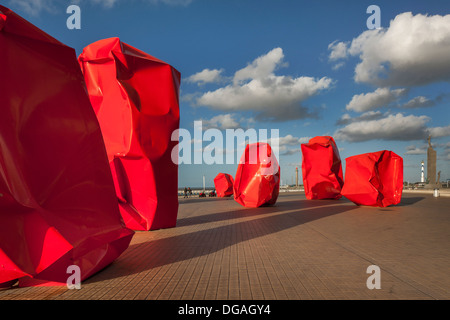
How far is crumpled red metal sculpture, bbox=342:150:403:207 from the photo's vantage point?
1436 cm

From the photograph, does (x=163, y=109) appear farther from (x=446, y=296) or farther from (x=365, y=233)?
(x=446, y=296)

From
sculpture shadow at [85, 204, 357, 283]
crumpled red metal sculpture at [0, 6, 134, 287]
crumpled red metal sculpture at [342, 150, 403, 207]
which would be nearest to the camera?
crumpled red metal sculpture at [0, 6, 134, 287]

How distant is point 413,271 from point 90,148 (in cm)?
546

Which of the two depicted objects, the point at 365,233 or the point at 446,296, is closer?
the point at 446,296

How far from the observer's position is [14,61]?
4.04m

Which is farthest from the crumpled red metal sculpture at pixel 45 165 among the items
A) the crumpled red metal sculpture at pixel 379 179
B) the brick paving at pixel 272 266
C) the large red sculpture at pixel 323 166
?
the large red sculpture at pixel 323 166

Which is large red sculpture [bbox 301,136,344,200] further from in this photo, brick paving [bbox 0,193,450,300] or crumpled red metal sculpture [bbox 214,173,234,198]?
brick paving [bbox 0,193,450,300]

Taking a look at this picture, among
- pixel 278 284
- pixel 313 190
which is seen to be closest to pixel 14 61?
pixel 278 284

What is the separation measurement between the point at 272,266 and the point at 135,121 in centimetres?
558

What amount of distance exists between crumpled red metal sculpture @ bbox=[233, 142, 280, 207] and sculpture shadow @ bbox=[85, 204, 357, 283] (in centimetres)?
485

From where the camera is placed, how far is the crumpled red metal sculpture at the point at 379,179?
1436 centimetres

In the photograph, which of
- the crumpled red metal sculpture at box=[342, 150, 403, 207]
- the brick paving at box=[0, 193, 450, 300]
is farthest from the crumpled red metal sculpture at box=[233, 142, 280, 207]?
the brick paving at box=[0, 193, 450, 300]

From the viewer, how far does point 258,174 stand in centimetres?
1502
